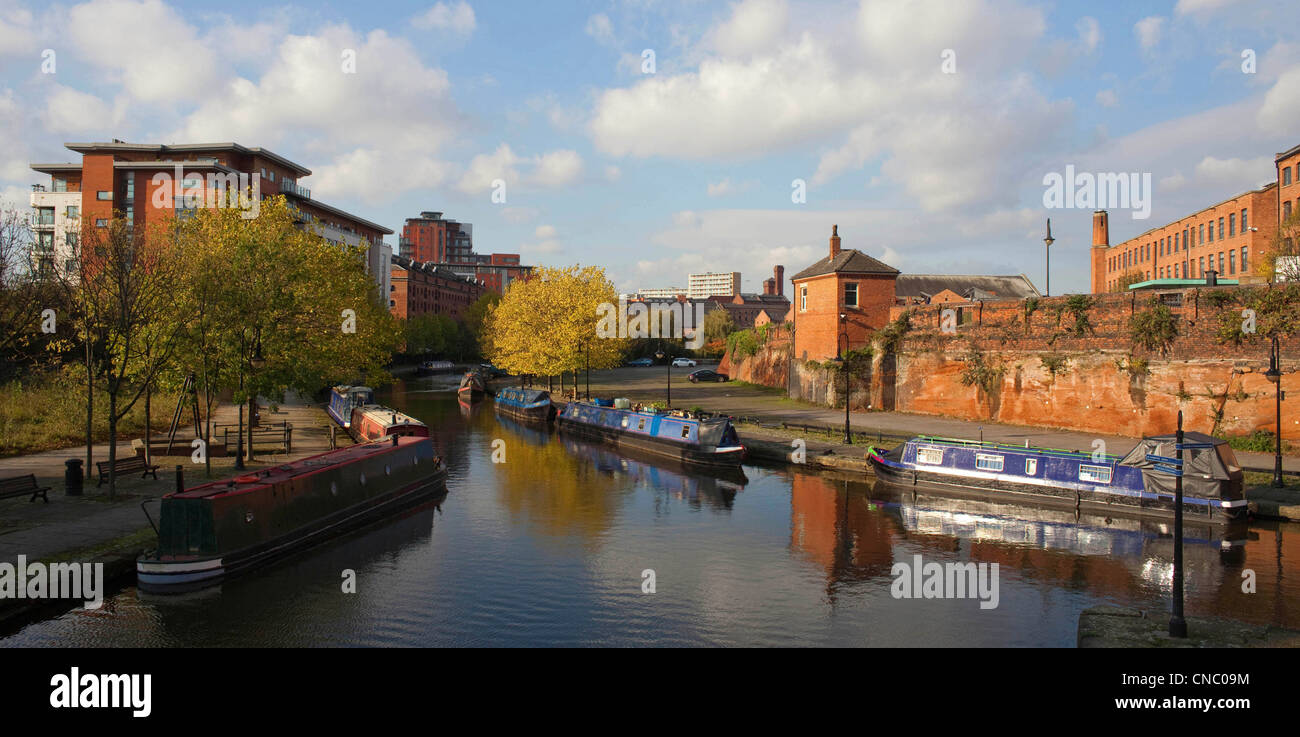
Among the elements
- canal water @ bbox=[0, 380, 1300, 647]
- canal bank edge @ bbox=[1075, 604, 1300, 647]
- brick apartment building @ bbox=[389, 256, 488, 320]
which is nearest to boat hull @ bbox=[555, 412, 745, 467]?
canal water @ bbox=[0, 380, 1300, 647]

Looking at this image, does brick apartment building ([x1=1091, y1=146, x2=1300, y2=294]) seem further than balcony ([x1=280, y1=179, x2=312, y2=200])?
No

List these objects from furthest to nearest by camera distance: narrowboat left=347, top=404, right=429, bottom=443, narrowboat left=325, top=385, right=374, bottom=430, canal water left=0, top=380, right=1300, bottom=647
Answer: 1. narrowboat left=325, top=385, right=374, bottom=430
2. narrowboat left=347, top=404, right=429, bottom=443
3. canal water left=0, top=380, right=1300, bottom=647

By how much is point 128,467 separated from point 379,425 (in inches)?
385

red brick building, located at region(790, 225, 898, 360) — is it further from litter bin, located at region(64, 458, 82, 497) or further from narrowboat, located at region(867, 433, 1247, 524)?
litter bin, located at region(64, 458, 82, 497)

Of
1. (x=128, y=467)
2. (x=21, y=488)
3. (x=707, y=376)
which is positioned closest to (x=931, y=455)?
(x=128, y=467)

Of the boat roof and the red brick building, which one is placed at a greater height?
the red brick building

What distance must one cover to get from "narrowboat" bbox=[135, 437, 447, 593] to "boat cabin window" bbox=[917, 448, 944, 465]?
1514 cm

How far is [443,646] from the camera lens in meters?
11.6

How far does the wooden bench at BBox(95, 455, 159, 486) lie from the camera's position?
1845 cm

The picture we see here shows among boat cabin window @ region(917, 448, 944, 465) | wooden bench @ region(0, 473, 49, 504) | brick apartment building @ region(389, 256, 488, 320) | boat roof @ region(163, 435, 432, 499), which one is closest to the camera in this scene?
boat roof @ region(163, 435, 432, 499)

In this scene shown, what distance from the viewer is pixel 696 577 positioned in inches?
598

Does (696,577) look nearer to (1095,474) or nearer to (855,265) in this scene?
(1095,474)
